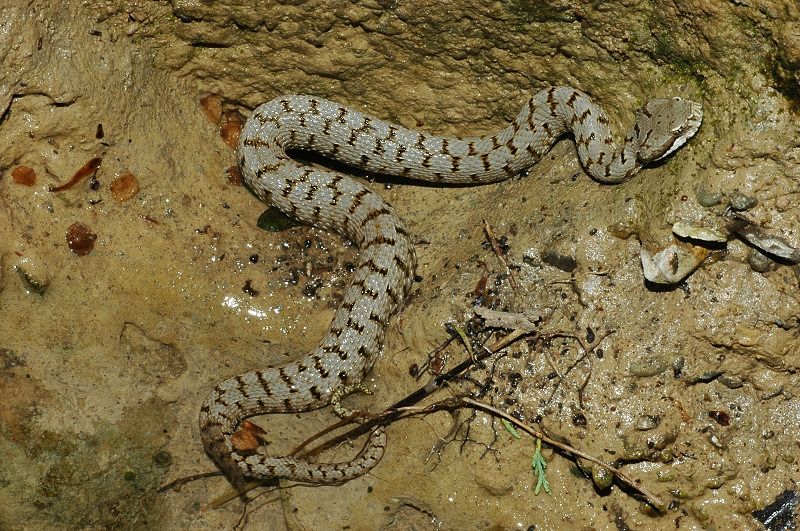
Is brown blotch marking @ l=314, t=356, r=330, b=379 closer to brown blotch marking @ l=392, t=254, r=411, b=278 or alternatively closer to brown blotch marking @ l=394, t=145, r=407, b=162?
brown blotch marking @ l=392, t=254, r=411, b=278

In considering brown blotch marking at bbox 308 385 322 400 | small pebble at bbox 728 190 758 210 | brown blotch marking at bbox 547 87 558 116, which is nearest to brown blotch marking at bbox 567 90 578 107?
brown blotch marking at bbox 547 87 558 116

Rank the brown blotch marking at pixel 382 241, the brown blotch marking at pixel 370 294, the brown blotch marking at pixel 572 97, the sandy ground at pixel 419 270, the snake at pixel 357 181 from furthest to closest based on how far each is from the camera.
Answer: the brown blotch marking at pixel 382 241, the brown blotch marking at pixel 370 294, the brown blotch marking at pixel 572 97, the snake at pixel 357 181, the sandy ground at pixel 419 270

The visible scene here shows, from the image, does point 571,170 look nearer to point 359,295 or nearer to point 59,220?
point 359,295

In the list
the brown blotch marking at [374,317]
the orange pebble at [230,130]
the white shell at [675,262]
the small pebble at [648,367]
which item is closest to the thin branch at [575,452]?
the small pebble at [648,367]

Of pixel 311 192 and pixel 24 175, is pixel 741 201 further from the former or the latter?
pixel 24 175

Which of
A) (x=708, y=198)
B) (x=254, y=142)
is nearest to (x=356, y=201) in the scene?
(x=254, y=142)

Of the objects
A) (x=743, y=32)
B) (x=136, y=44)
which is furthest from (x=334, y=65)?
(x=743, y=32)

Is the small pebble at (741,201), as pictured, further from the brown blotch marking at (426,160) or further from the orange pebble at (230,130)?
the orange pebble at (230,130)
